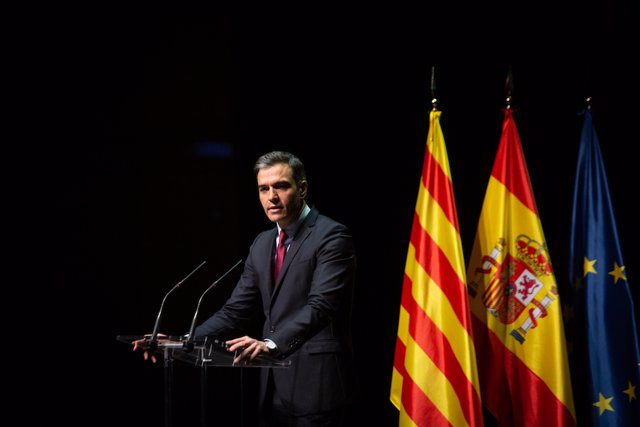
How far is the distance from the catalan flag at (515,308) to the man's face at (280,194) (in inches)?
41.4

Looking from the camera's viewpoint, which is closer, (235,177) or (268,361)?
(268,361)

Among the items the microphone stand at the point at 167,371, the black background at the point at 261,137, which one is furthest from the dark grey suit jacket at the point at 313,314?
the black background at the point at 261,137

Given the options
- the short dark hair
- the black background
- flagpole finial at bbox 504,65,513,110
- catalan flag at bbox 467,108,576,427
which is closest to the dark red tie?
the short dark hair

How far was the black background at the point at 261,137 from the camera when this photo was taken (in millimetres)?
3141

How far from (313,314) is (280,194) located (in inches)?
22.2

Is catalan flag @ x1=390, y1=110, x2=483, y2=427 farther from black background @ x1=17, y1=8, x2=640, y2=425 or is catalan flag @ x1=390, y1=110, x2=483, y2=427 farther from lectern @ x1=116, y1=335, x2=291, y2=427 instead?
lectern @ x1=116, y1=335, x2=291, y2=427

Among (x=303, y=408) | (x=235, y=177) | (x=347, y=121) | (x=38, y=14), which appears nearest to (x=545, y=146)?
(x=347, y=121)

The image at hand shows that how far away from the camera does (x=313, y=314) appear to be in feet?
7.60

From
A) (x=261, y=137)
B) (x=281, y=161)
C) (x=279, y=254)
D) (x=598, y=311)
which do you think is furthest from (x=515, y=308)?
(x=261, y=137)

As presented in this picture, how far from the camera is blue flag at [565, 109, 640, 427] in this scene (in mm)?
2914

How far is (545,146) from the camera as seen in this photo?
3434mm

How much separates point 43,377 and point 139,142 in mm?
1239

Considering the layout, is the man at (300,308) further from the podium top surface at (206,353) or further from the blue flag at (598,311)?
the blue flag at (598,311)

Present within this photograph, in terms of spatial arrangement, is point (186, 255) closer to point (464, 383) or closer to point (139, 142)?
point (139, 142)
